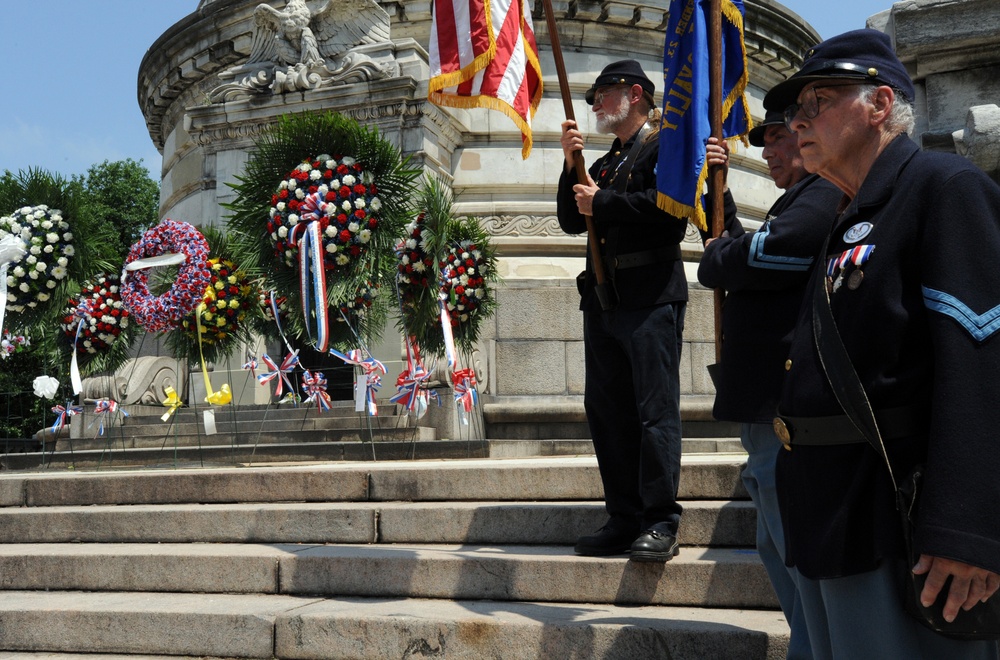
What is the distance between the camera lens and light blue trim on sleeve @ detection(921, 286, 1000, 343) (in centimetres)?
203

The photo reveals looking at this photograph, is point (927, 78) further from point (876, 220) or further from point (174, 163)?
point (174, 163)

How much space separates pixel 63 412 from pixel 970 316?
1247cm

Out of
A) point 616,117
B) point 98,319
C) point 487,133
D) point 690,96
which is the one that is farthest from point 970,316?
point 487,133

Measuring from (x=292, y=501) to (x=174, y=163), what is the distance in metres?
14.4

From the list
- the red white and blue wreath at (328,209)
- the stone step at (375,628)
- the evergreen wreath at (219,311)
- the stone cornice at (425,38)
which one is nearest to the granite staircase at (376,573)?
the stone step at (375,628)

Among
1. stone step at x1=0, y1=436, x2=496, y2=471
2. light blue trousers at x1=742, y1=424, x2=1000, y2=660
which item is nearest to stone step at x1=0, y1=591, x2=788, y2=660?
light blue trousers at x1=742, y1=424, x2=1000, y2=660

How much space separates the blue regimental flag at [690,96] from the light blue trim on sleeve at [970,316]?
230cm

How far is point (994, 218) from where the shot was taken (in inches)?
83.9

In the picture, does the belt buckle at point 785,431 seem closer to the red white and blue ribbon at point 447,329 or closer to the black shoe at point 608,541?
the black shoe at point 608,541

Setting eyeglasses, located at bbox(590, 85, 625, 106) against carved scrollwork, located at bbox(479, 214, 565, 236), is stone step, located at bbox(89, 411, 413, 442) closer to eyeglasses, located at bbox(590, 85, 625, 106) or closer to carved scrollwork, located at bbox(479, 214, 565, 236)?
carved scrollwork, located at bbox(479, 214, 565, 236)

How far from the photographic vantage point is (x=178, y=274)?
34.7ft

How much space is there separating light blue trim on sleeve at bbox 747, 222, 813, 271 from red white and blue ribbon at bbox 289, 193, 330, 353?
6469 mm

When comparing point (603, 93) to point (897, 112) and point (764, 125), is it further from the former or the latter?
point (897, 112)

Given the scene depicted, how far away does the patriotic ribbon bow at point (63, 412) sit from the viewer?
41.4 feet
